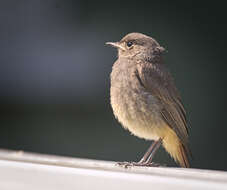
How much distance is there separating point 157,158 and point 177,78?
54 cm

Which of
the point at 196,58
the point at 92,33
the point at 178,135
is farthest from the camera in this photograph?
the point at 92,33

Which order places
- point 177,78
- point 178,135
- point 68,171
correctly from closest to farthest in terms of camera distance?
point 68,171 < point 178,135 < point 177,78

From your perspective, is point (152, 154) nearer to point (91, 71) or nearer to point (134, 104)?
point (134, 104)

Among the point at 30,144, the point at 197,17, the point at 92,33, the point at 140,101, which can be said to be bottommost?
the point at 30,144

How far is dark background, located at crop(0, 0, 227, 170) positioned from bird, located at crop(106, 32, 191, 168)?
94 centimetres

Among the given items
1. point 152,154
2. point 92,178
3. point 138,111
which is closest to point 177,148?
point 152,154

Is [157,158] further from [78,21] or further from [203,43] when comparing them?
[78,21]

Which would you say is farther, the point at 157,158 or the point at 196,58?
the point at 196,58

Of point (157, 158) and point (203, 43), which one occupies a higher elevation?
point (203, 43)

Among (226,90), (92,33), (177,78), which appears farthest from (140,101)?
(92,33)

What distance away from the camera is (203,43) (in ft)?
11.8

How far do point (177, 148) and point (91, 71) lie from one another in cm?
196

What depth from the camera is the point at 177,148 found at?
2.37 m

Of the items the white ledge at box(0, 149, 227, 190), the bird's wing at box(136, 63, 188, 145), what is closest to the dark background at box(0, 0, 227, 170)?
the bird's wing at box(136, 63, 188, 145)
